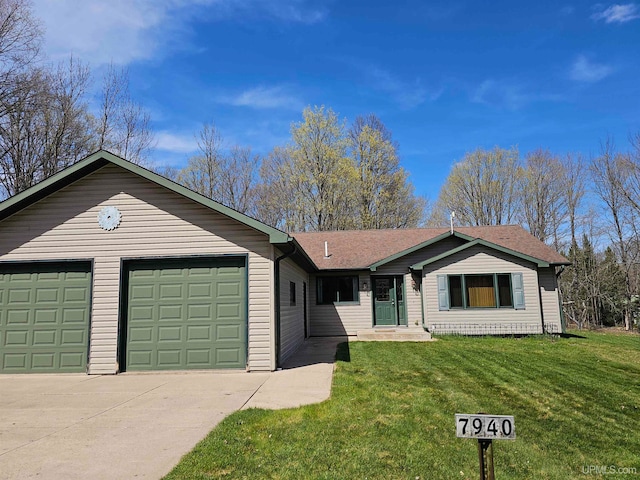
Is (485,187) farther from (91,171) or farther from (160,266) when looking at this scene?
(91,171)

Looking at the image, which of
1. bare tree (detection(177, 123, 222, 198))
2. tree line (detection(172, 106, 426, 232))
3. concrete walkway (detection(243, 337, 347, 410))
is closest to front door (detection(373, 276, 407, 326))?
concrete walkway (detection(243, 337, 347, 410))

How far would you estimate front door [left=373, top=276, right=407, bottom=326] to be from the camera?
1515 centimetres

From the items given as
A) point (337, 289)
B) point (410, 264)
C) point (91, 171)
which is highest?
point (91, 171)

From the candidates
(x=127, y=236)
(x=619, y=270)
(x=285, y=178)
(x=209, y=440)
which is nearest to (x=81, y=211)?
(x=127, y=236)

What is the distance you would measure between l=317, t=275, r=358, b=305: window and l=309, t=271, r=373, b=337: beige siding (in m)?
Result: 0.22

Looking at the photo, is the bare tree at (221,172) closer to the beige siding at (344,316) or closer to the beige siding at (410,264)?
the beige siding at (344,316)

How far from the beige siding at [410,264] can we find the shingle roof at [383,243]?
56 cm

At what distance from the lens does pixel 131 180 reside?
8758 millimetres

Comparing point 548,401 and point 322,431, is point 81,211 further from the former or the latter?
point 548,401

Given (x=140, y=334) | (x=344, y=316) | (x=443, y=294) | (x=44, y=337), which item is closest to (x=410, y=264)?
(x=443, y=294)

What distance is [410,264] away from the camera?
1517 cm

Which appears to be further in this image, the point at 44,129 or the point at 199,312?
the point at 44,129

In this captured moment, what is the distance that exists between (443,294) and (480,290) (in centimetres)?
136

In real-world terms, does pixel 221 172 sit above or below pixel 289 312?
above
